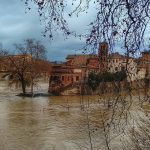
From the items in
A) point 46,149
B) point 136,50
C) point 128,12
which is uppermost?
point 128,12

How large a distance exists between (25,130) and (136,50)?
19898mm

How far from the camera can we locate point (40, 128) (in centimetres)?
2291

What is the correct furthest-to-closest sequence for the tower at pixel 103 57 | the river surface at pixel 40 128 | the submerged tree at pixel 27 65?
1. the submerged tree at pixel 27 65
2. the river surface at pixel 40 128
3. the tower at pixel 103 57

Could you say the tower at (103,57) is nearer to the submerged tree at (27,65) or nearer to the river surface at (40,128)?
the river surface at (40,128)

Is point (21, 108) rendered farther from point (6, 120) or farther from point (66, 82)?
point (66, 82)

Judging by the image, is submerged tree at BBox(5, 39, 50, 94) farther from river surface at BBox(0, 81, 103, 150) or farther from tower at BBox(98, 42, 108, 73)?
tower at BBox(98, 42, 108, 73)

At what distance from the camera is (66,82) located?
52.8 meters

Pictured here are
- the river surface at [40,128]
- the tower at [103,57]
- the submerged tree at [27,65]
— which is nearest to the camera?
the tower at [103,57]

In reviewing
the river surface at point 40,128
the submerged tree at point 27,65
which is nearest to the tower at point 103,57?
the river surface at point 40,128

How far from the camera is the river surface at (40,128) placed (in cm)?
1803

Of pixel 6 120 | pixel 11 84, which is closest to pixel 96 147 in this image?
pixel 6 120

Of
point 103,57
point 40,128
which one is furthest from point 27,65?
point 103,57

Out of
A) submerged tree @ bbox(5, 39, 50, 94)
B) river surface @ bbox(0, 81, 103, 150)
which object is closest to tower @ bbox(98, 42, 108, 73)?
river surface @ bbox(0, 81, 103, 150)

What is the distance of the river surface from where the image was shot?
59.2ft
